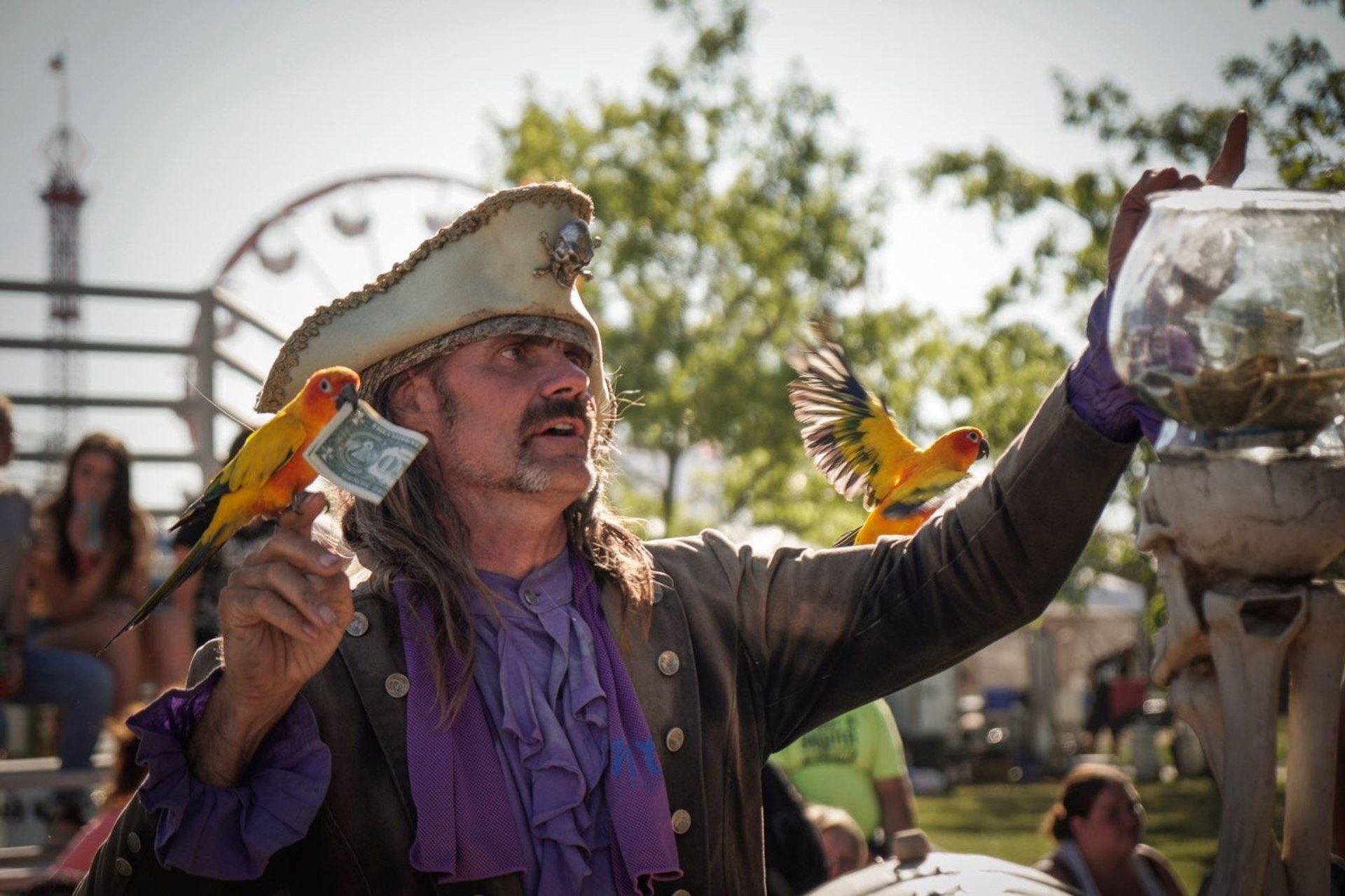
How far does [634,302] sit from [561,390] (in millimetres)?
15131

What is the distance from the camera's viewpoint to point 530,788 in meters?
2.38

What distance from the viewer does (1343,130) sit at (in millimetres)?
3141

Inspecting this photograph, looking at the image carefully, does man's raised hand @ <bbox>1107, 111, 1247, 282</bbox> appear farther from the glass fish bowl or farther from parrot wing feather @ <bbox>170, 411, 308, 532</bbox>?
parrot wing feather @ <bbox>170, 411, 308, 532</bbox>

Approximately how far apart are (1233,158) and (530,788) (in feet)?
4.98

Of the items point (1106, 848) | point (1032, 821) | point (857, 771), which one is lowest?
point (1032, 821)

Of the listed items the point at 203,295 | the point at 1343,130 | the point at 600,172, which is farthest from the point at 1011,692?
the point at 1343,130

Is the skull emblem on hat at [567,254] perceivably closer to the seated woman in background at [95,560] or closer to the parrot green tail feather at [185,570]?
the parrot green tail feather at [185,570]

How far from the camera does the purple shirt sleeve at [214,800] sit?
2.07m

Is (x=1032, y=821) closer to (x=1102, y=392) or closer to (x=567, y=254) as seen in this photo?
(x=567, y=254)

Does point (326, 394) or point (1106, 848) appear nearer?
point (326, 394)

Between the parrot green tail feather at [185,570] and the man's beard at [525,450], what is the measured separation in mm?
509

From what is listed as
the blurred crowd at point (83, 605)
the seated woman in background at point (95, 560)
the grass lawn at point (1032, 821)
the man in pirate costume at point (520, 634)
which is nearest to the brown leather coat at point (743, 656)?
the man in pirate costume at point (520, 634)

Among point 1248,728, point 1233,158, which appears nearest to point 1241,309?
point 1233,158

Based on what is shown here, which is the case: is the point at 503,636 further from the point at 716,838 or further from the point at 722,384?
the point at 722,384
